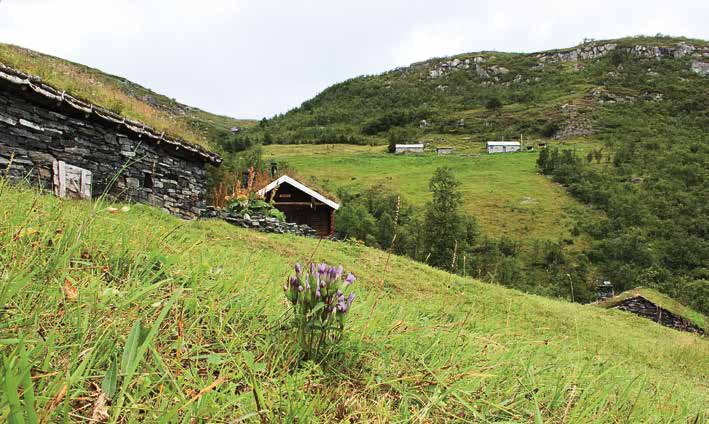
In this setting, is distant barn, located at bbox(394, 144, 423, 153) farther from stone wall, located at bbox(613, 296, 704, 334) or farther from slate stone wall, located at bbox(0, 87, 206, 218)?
slate stone wall, located at bbox(0, 87, 206, 218)

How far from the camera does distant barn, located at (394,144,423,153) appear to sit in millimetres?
81750

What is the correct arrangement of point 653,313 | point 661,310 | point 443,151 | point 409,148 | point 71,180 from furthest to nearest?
point 409,148
point 443,151
point 653,313
point 661,310
point 71,180

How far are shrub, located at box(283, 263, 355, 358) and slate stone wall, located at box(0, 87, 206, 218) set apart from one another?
564 cm

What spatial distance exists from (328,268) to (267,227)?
46.5 ft

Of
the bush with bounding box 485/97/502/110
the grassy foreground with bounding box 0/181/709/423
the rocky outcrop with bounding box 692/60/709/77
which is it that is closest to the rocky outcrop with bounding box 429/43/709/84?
the rocky outcrop with bounding box 692/60/709/77

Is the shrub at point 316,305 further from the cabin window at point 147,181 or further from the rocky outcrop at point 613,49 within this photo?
the rocky outcrop at point 613,49

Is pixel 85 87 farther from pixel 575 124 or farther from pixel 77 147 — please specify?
pixel 575 124

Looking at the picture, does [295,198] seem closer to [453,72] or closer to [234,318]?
[234,318]

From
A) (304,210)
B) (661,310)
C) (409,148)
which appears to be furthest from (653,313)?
(409,148)

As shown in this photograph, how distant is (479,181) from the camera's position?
193 ft

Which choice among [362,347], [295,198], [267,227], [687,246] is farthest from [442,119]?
[362,347]

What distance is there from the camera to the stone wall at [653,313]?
20672 millimetres

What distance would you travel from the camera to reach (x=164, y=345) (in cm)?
191

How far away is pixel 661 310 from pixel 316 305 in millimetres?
24445
